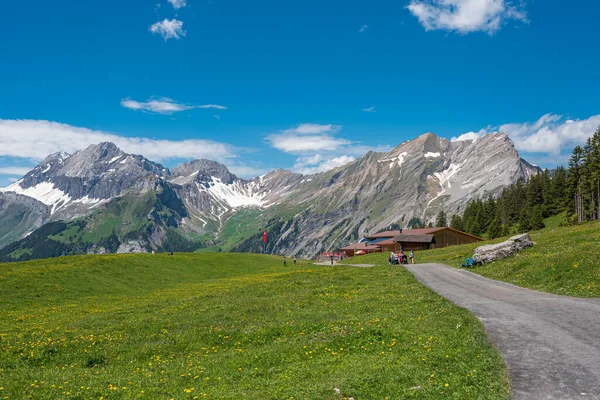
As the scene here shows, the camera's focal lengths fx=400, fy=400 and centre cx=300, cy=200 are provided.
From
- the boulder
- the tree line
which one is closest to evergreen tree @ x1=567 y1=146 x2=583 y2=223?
the tree line

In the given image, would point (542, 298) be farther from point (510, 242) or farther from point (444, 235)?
point (444, 235)

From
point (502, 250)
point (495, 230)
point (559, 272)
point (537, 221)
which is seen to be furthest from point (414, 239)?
point (559, 272)

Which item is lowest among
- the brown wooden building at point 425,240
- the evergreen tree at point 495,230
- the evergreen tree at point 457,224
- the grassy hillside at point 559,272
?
the grassy hillside at point 559,272

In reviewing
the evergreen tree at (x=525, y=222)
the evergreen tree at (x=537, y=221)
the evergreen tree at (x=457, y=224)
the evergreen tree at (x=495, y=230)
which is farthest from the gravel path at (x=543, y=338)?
the evergreen tree at (x=457, y=224)

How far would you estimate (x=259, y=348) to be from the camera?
18.8 meters

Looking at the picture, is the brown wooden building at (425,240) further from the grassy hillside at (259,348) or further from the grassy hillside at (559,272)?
the grassy hillside at (259,348)

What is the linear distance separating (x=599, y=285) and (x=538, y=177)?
150 meters

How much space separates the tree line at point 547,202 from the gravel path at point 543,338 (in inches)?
3671

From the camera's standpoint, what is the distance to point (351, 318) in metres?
22.8

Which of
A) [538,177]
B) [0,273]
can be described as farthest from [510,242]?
[538,177]

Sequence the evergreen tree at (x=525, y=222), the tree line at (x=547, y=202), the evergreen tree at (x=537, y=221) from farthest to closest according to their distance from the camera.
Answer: the evergreen tree at (x=525, y=222) → the evergreen tree at (x=537, y=221) → the tree line at (x=547, y=202)

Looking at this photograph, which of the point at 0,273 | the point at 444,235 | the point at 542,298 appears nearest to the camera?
the point at 542,298

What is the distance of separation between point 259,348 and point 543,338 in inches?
480

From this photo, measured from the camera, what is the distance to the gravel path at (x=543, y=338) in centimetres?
1168
